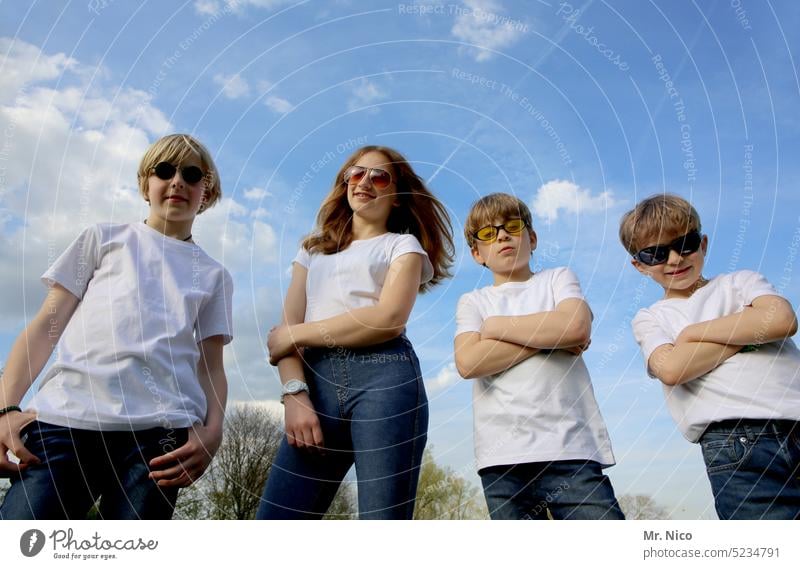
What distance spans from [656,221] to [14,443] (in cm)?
298

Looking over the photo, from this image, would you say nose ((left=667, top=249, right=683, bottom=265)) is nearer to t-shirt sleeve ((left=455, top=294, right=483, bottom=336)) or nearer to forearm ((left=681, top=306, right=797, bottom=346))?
forearm ((left=681, top=306, right=797, bottom=346))

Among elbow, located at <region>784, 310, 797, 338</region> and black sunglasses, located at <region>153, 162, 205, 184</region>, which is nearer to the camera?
elbow, located at <region>784, 310, 797, 338</region>

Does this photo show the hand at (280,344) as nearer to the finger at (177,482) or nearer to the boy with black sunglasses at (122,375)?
the boy with black sunglasses at (122,375)

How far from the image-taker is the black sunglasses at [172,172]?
10.7 ft

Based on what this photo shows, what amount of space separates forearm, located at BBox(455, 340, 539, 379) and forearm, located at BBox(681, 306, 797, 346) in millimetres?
809

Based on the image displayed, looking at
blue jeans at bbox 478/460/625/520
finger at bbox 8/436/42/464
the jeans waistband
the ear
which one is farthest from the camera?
the ear

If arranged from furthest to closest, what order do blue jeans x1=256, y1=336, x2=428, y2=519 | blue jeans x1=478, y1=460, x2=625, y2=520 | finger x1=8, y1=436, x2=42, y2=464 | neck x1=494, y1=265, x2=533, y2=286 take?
neck x1=494, y1=265, x2=533, y2=286 < blue jeans x1=478, y1=460, x2=625, y2=520 < blue jeans x1=256, y1=336, x2=428, y2=519 < finger x1=8, y1=436, x2=42, y2=464

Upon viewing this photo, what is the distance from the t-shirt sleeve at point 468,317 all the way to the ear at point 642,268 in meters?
0.86

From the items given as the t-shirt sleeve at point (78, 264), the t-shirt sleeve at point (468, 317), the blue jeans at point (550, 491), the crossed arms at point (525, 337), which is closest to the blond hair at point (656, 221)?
the crossed arms at point (525, 337)

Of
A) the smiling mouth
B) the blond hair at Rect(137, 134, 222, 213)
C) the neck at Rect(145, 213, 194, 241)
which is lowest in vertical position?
the smiling mouth

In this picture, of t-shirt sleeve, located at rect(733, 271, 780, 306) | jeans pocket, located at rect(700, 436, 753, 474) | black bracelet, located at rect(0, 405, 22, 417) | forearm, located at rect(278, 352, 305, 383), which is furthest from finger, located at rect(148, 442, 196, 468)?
t-shirt sleeve, located at rect(733, 271, 780, 306)

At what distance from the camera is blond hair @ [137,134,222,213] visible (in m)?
3.28

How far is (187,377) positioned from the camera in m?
2.91
